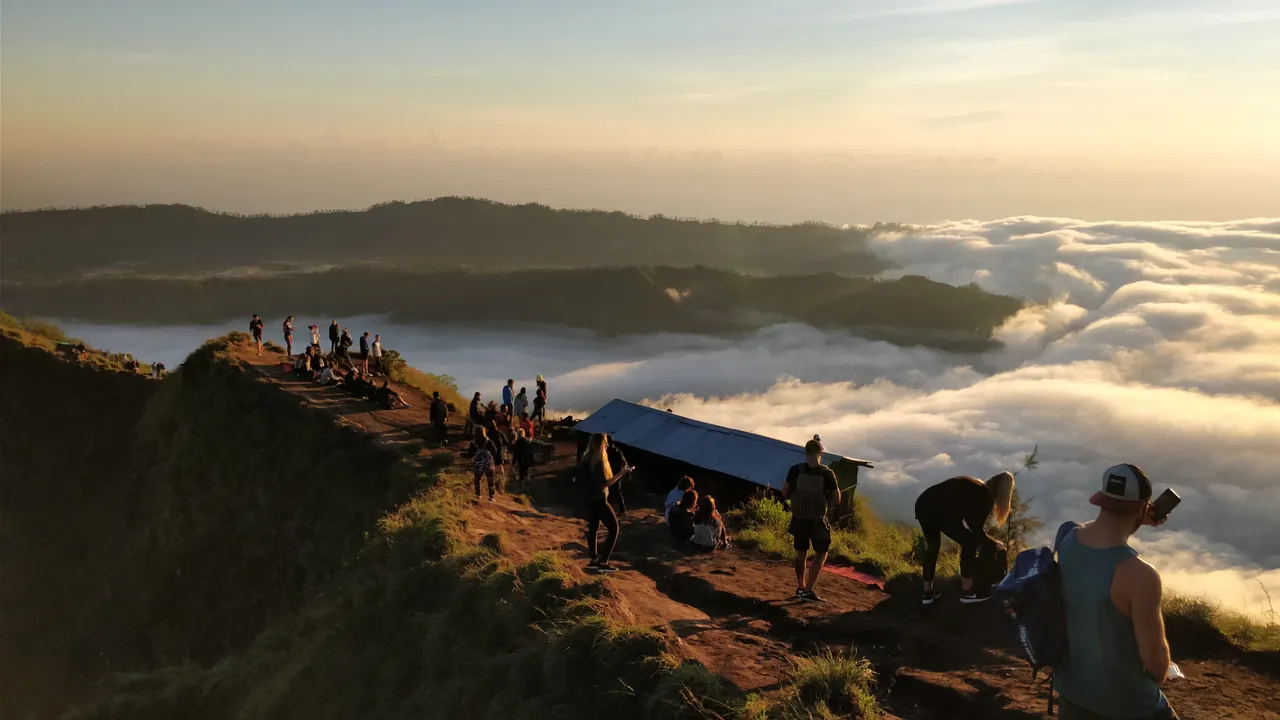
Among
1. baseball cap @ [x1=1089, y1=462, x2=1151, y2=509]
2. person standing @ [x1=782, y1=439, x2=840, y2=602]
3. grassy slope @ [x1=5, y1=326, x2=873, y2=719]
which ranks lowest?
grassy slope @ [x1=5, y1=326, x2=873, y2=719]

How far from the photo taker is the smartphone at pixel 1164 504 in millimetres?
3709

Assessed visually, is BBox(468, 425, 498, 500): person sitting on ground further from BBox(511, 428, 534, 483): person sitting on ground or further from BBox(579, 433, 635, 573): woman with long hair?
BBox(579, 433, 635, 573): woman with long hair

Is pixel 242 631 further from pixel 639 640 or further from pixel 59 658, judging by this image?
pixel 639 640

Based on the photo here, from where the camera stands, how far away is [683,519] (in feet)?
41.6

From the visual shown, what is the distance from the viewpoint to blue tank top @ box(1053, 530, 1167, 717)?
11.7 ft

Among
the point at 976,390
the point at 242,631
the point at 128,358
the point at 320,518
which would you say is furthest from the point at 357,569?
the point at 976,390

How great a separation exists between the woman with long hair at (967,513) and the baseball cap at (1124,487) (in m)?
4.64

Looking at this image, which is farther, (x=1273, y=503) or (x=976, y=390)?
(x=976, y=390)

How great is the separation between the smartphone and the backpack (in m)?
0.38

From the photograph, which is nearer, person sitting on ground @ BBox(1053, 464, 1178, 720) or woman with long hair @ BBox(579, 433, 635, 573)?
person sitting on ground @ BBox(1053, 464, 1178, 720)

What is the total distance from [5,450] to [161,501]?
13074 mm

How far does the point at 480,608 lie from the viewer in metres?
8.98

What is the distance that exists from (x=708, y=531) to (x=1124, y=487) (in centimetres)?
911

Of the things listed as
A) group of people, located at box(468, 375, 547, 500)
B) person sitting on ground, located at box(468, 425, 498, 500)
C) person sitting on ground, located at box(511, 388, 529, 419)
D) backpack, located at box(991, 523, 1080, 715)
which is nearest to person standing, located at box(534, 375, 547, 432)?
group of people, located at box(468, 375, 547, 500)
